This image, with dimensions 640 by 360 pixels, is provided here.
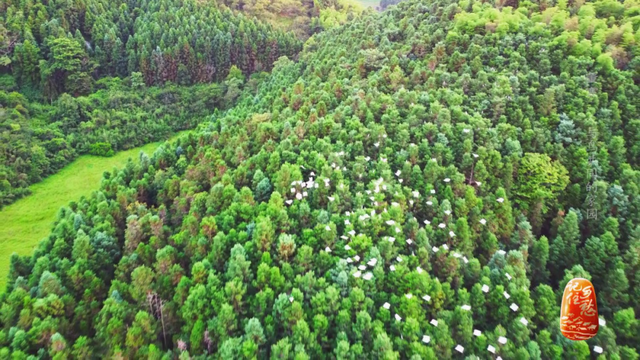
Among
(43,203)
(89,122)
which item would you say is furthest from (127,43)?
(43,203)

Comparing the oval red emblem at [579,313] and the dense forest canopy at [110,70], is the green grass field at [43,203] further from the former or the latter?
the oval red emblem at [579,313]

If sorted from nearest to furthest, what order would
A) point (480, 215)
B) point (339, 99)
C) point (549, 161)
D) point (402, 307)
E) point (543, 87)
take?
1. point (402, 307)
2. point (480, 215)
3. point (549, 161)
4. point (543, 87)
5. point (339, 99)

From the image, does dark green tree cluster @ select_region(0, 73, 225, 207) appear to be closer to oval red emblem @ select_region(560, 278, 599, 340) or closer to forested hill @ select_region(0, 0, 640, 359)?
forested hill @ select_region(0, 0, 640, 359)

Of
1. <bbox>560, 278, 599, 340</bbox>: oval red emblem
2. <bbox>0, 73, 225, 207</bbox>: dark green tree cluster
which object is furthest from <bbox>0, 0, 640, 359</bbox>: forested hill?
<bbox>0, 73, 225, 207</bbox>: dark green tree cluster

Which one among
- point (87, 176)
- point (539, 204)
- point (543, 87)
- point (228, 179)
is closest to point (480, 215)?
point (539, 204)

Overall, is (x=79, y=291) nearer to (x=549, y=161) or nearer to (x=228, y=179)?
(x=228, y=179)

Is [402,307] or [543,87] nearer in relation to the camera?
[402,307]
